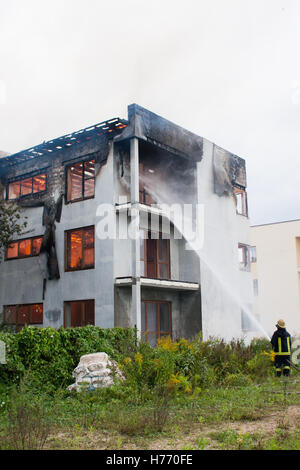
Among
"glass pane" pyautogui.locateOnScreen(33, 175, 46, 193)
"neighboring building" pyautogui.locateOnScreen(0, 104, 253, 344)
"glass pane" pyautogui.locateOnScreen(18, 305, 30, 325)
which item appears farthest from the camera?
"glass pane" pyautogui.locateOnScreen(33, 175, 46, 193)

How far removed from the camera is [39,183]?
24.2 meters

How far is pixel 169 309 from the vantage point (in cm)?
2317

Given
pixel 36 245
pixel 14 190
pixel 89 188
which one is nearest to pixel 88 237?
pixel 89 188

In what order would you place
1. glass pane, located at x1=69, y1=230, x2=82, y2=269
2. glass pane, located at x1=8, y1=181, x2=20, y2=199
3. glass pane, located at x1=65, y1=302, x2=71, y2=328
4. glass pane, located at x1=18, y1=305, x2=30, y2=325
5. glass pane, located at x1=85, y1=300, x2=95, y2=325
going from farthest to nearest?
glass pane, located at x1=8, y1=181, x2=20, y2=199
glass pane, located at x1=18, y1=305, x2=30, y2=325
glass pane, located at x1=69, y1=230, x2=82, y2=269
glass pane, located at x1=65, y1=302, x2=71, y2=328
glass pane, located at x1=85, y1=300, x2=95, y2=325

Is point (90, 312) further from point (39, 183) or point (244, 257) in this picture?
point (244, 257)

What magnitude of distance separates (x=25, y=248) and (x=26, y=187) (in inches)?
122

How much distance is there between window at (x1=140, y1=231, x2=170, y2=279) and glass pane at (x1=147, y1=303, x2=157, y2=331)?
4.38 feet

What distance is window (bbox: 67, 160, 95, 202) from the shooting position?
72.9ft

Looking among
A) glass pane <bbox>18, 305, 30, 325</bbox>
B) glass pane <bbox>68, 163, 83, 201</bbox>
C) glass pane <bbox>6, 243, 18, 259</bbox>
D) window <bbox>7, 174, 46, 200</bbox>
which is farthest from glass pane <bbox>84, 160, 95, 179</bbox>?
glass pane <bbox>18, 305, 30, 325</bbox>

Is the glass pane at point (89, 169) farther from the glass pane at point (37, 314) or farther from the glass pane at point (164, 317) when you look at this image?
the glass pane at point (164, 317)

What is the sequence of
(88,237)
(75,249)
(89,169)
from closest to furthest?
(88,237), (75,249), (89,169)

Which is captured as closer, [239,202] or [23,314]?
[23,314]

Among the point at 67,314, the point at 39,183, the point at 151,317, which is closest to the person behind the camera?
the point at 67,314

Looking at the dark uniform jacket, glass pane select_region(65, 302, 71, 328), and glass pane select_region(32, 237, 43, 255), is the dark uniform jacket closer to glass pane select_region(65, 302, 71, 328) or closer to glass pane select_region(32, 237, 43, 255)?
glass pane select_region(65, 302, 71, 328)
